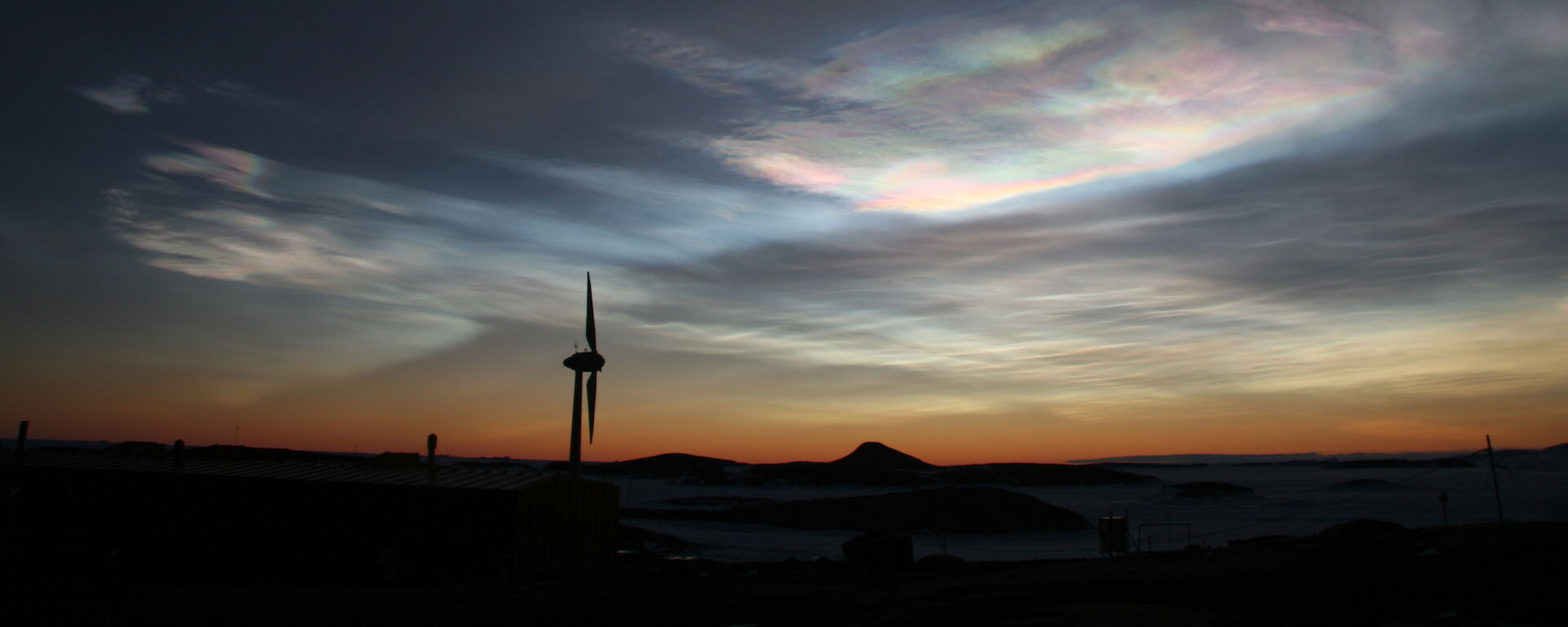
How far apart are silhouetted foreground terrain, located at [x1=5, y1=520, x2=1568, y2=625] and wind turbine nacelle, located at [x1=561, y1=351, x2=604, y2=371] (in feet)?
52.1

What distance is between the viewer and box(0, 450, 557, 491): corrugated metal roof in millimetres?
29234

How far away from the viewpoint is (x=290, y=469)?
31.1 metres

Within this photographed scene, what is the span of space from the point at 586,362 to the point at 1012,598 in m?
25.1

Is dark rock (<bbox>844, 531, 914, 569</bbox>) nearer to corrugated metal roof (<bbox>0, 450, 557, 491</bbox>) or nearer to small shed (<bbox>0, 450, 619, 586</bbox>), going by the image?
small shed (<bbox>0, 450, 619, 586</bbox>)

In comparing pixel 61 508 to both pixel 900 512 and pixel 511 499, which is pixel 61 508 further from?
pixel 900 512

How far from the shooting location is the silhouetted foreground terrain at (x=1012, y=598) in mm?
16625

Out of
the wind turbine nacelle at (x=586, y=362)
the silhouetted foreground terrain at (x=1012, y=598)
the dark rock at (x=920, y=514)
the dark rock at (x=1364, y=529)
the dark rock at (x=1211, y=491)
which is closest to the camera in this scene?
the silhouetted foreground terrain at (x=1012, y=598)

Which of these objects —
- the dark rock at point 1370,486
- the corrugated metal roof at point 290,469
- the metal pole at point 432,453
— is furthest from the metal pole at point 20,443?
the dark rock at point 1370,486

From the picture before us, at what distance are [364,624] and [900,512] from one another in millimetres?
66816

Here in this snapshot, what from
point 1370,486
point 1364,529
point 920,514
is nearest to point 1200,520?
point 920,514

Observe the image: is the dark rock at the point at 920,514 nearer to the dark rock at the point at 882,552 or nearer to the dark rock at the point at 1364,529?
the dark rock at the point at 882,552

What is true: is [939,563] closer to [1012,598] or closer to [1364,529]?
[1012,598]

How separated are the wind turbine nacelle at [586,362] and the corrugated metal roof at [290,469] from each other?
770cm

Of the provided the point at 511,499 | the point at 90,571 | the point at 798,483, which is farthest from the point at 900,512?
the point at 798,483
